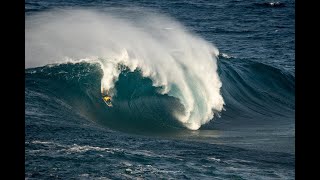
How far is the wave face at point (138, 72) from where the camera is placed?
13.9 meters

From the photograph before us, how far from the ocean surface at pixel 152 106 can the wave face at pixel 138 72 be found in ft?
0.10

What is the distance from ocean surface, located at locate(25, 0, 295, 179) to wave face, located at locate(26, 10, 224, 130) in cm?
3

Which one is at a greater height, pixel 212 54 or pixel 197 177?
pixel 212 54

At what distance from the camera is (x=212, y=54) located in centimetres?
1848

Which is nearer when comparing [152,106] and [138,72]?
[152,106]

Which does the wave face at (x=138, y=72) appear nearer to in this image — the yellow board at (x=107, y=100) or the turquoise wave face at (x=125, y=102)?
the turquoise wave face at (x=125, y=102)

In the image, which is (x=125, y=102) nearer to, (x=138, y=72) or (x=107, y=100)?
(x=107, y=100)

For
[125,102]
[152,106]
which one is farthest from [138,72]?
[152,106]

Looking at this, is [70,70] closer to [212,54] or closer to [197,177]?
[212,54]

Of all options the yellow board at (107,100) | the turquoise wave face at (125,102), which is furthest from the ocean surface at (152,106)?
the yellow board at (107,100)

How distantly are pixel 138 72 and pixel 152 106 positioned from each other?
52.4 inches

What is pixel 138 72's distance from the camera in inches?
592
